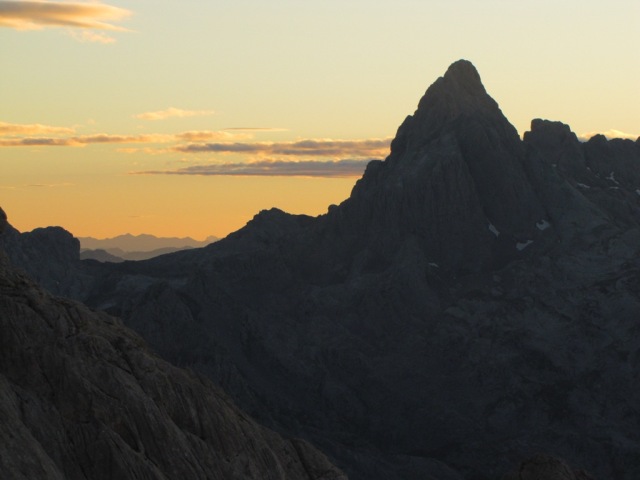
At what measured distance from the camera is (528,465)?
132000 millimetres

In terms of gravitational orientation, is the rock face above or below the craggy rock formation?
above

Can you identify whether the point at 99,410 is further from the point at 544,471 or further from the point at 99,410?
the point at 544,471

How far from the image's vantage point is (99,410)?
99500 mm

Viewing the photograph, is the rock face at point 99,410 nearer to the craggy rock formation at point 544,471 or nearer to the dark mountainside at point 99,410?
the dark mountainside at point 99,410

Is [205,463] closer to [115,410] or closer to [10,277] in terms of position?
[115,410]

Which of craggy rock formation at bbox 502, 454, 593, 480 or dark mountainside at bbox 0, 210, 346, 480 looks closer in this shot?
dark mountainside at bbox 0, 210, 346, 480

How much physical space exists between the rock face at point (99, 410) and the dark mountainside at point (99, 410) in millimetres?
91

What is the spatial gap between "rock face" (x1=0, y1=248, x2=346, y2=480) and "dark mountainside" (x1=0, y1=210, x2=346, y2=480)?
0.30 ft

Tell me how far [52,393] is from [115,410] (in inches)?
198

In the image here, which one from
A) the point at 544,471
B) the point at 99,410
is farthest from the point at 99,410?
the point at 544,471

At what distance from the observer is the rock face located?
3720 inches

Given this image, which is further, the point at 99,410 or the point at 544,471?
the point at 544,471

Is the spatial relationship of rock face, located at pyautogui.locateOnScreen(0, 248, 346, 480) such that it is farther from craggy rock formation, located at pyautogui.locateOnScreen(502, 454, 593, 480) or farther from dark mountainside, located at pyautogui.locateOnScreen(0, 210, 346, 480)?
craggy rock formation, located at pyautogui.locateOnScreen(502, 454, 593, 480)

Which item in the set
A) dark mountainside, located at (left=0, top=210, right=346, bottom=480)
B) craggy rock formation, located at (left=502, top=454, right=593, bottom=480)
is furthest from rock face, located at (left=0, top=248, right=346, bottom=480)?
craggy rock formation, located at (left=502, top=454, right=593, bottom=480)
